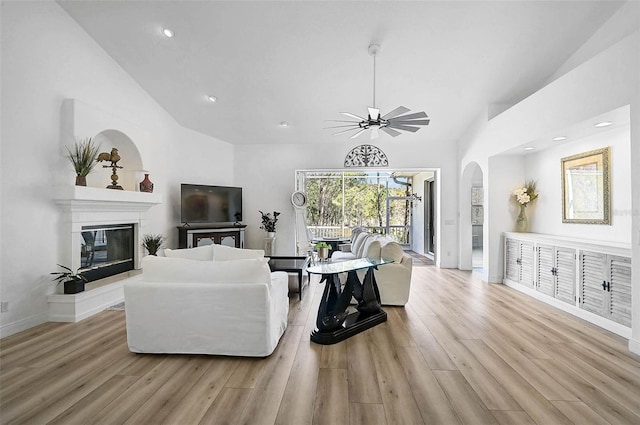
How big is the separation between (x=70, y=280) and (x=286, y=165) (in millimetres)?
4709

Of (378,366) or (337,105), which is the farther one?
(337,105)

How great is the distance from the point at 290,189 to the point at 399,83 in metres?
3.50

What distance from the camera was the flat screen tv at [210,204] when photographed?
612 centimetres

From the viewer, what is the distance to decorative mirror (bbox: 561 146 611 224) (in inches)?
150

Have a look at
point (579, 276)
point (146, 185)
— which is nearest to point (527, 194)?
point (579, 276)

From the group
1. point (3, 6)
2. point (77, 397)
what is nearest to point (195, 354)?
point (77, 397)

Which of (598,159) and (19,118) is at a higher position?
(19,118)

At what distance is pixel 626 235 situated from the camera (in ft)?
11.7

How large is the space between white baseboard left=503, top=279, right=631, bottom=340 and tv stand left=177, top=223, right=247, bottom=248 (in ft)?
17.7

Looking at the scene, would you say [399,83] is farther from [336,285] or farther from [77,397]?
[77,397]

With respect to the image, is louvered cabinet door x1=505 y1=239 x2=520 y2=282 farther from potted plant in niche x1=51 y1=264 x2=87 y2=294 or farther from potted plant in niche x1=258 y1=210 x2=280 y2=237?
potted plant in niche x1=51 y1=264 x2=87 y2=294

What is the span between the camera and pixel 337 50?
4.18 meters

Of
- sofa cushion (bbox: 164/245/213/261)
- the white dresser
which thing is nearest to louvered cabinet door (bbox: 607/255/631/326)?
the white dresser

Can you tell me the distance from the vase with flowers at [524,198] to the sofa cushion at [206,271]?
15.1ft
